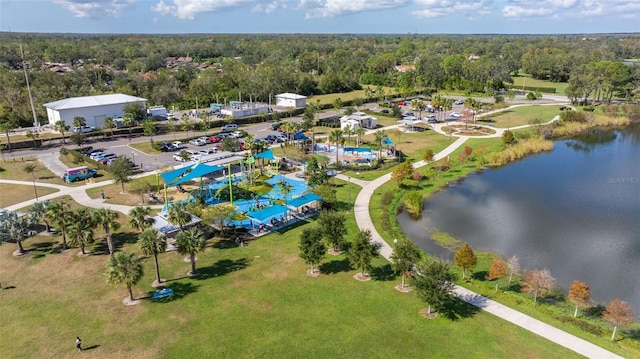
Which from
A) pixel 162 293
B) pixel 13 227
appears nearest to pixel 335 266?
pixel 162 293

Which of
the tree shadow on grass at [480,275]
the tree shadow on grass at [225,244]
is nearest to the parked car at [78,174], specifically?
the tree shadow on grass at [225,244]

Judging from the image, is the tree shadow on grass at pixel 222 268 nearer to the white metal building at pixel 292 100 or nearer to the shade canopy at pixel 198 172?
the shade canopy at pixel 198 172

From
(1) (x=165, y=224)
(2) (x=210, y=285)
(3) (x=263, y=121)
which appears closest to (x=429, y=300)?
(2) (x=210, y=285)

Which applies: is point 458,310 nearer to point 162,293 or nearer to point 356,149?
point 162,293

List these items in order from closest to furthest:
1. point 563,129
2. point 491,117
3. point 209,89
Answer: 1. point 563,129
2. point 491,117
3. point 209,89

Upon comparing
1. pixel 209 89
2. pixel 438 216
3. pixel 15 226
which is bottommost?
pixel 438 216

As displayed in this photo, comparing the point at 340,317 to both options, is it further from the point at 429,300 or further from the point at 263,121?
the point at 263,121

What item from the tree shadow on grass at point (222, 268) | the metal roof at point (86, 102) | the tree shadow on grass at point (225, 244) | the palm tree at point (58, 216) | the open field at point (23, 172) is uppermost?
the metal roof at point (86, 102)
